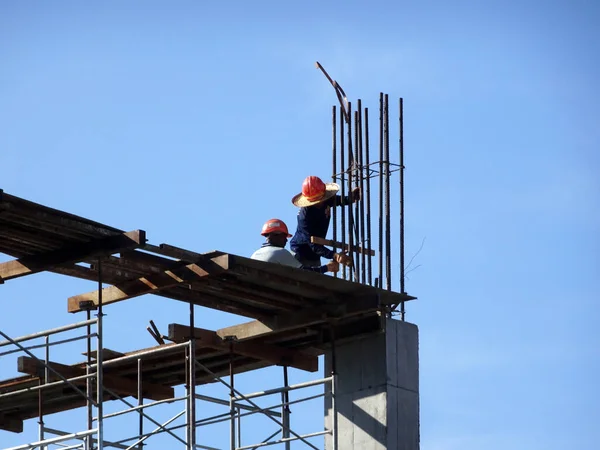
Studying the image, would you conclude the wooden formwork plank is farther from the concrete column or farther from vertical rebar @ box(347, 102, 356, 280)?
vertical rebar @ box(347, 102, 356, 280)

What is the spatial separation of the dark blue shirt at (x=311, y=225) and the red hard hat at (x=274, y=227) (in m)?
0.38

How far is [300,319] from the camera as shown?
25344mm

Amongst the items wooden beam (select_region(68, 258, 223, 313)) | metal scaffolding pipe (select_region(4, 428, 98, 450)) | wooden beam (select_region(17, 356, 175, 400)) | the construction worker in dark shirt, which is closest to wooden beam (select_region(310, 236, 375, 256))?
the construction worker in dark shirt

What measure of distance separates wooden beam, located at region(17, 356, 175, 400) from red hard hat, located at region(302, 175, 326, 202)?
4.71m

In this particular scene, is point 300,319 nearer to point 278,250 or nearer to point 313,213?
point 278,250

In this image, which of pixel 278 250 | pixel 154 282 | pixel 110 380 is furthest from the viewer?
pixel 110 380

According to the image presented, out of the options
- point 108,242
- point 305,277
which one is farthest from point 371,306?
point 108,242

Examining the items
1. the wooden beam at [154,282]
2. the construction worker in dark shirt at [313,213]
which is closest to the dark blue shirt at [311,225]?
the construction worker in dark shirt at [313,213]

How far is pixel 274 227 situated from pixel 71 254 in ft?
17.4

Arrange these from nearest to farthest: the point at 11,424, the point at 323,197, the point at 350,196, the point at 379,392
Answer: the point at 379,392, the point at 350,196, the point at 323,197, the point at 11,424

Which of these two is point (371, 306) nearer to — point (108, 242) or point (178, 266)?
point (178, 266)

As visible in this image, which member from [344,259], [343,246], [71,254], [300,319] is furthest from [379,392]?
[71,254]

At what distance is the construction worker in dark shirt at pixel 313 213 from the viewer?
26.9 meters

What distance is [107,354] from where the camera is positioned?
26.6 meters
